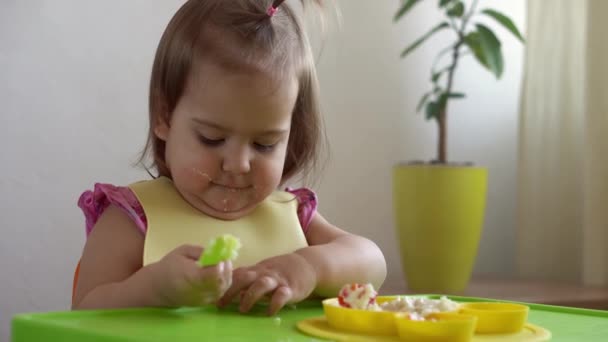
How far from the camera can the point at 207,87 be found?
0.88 m

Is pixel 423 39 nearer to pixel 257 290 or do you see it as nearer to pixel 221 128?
pixel 221 128

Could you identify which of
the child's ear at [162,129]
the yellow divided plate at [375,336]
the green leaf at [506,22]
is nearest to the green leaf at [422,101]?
the green leaf at [506,22]

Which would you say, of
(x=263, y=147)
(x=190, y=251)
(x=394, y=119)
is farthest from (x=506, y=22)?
(x=190, y=251)

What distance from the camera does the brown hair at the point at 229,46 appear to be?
2.92 feet

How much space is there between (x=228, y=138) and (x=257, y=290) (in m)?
0.19

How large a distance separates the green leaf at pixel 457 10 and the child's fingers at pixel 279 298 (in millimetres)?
1553

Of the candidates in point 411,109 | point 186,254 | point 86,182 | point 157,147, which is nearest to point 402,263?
point 411,109

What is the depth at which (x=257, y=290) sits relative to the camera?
0.75 meters

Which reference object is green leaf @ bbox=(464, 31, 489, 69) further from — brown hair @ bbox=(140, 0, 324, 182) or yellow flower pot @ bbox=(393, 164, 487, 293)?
brown hair @ bbox=(140, 0, 324, 182)

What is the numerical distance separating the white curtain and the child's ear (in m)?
1.57

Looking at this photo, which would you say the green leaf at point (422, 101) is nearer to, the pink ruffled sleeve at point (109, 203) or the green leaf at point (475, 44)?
the green leaf at point (475, 44)

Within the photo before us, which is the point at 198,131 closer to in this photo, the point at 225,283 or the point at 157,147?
the point at 157,147

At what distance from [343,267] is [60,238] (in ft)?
2.97

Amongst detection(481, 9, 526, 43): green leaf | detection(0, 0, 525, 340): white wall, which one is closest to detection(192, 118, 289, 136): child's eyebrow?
detection(0, 0, 525, 340): white wall
